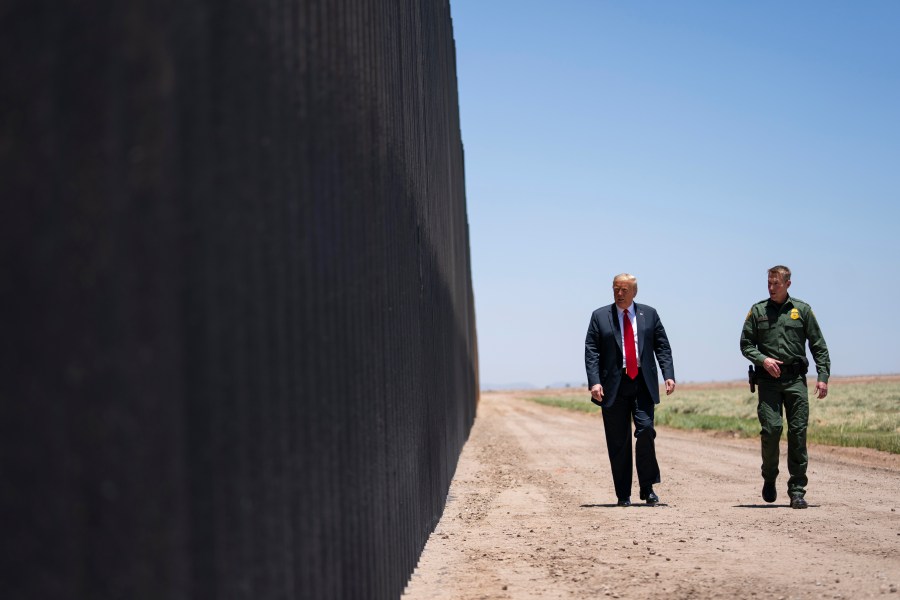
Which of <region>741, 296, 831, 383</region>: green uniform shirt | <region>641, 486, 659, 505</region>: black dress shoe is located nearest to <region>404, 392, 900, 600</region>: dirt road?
<region>641, 486, 659, 505</region>: black dress shoe

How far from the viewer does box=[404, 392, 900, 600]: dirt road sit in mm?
5613

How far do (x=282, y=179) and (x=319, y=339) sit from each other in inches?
26.5

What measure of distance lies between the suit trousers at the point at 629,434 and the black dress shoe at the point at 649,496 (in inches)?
1.7

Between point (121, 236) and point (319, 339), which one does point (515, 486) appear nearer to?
point (319, 339)

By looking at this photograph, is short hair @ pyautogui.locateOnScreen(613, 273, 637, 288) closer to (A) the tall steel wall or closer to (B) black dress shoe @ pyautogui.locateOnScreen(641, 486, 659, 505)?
(B) black dress shoe @ pyautogui.locateOnScreen(641, 486, 659, 505)

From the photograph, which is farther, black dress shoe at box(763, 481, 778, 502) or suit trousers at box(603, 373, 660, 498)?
suit trousers at box(603, 373, 660, 498)

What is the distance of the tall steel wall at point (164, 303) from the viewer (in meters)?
2.09

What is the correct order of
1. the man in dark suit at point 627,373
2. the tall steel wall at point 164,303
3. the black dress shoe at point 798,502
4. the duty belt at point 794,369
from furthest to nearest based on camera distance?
the man in dark suit at point 627,373, the duty belt at point 794,369, the black dress shoe at point 798,502, the tall steel wall at point 164,303

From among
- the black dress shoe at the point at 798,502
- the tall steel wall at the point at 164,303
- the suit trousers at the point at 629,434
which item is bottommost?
Answer: the black dress shoe at the point at 798,502

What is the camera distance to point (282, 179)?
121 inches

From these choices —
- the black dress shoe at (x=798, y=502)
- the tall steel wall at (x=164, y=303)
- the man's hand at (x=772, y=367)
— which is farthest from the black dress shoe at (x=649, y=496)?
the tall steel wall at (x=164, y=303)

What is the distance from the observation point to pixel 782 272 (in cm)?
977

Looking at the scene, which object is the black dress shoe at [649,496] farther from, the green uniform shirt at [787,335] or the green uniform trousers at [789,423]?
the green uniform shirt at [787,335]

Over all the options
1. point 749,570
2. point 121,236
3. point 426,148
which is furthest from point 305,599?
point 426,148
